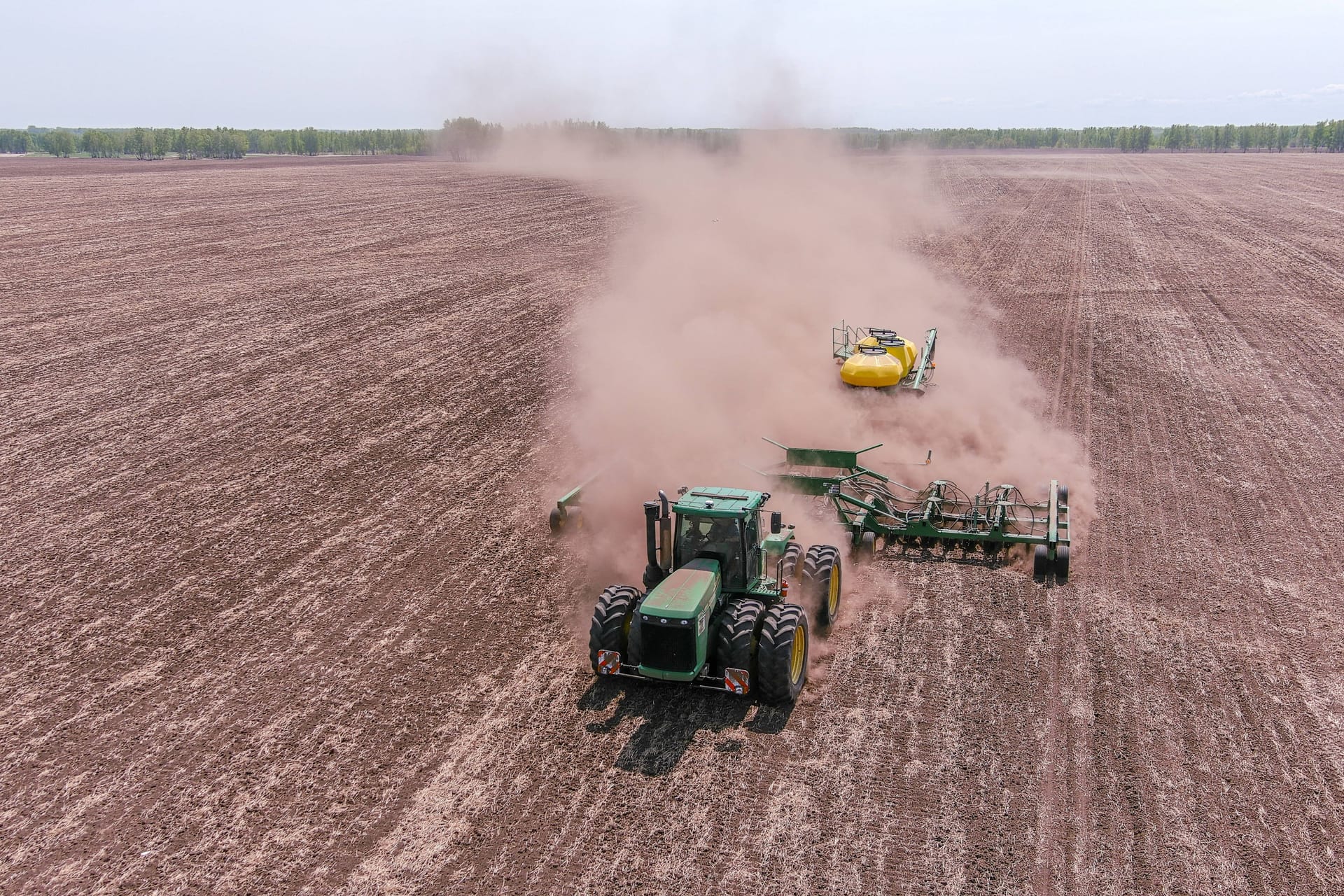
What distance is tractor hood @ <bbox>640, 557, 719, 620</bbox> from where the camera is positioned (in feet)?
29.8

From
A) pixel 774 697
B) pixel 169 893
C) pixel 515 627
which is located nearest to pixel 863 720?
pixel 774 697

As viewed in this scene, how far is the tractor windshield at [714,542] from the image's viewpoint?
33.5 ft

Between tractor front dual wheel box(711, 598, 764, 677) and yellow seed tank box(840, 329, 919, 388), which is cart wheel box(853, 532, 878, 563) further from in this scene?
yellow seed tank box(840, 329, 919, 388)

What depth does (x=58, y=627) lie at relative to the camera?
11.5 m

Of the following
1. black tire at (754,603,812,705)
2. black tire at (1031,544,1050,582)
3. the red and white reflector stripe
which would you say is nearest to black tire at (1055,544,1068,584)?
black tire at (1031,544,1050,582)

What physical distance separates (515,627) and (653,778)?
3504 millimetres

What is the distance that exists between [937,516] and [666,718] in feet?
18.2

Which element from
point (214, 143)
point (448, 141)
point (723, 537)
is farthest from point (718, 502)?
point (214, 143)

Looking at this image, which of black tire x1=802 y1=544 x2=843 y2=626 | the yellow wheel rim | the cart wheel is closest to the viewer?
the yellow wheel rim

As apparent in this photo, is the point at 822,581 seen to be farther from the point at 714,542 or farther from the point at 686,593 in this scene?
the point at 686,593

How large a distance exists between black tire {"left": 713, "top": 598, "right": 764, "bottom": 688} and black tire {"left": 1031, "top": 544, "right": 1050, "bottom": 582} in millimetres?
4751

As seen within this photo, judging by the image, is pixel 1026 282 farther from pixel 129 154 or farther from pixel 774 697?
pixel 129 154

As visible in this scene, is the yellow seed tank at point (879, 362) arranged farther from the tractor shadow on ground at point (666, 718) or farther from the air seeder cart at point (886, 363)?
the tractor shadow on ground at point (666, 718)

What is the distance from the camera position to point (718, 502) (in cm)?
1045
